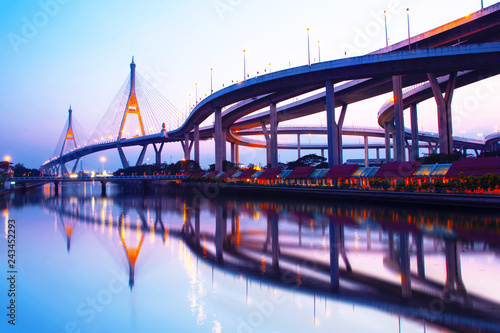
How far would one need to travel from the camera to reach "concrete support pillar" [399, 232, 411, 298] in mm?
7785

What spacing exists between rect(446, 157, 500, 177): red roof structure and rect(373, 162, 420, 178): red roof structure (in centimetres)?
356

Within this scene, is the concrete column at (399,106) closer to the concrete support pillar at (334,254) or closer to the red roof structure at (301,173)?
the red roof structure at (301,173)

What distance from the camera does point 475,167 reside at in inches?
965

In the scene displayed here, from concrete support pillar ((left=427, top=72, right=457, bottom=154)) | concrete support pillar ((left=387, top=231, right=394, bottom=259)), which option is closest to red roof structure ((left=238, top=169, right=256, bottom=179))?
concrete support pillar ((left=427, top=72, right=457, bottom=154))

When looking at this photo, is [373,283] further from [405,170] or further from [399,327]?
[405,170]

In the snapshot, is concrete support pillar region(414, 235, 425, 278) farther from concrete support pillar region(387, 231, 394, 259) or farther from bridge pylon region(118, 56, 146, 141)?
bridge pylon region(118, 56, 146, 141)

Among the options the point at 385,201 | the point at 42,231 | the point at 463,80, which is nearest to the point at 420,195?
the point at 385,201

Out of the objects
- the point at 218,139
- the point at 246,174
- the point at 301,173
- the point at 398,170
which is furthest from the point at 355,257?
the point at 218,139

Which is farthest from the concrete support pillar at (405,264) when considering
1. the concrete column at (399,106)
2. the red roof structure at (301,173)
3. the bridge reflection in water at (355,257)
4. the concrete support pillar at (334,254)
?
the concrete column at (399,106)

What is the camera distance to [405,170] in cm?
2944

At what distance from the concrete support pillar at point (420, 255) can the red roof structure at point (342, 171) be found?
20.5m

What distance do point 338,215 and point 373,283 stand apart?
1241 cm

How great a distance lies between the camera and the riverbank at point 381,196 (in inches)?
772

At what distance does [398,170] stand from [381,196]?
5998 millimetres
